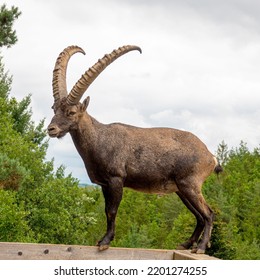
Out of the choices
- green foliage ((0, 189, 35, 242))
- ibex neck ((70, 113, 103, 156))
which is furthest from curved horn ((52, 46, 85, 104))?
green foliage ((0, 189, 35, 242))

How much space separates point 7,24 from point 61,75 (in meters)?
13.4

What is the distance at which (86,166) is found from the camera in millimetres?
5355

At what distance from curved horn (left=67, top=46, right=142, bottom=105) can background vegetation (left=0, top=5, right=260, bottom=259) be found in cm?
166

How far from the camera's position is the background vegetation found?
56.1 feet

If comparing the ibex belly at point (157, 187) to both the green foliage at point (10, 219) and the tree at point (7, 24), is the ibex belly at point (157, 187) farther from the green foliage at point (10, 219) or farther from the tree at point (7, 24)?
the tree at point (7, 24)

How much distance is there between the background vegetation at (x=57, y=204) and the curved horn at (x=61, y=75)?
1.75m

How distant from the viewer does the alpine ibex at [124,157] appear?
519 cm

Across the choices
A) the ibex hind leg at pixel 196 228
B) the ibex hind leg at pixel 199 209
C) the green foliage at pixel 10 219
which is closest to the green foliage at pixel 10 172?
the green foliage at pixel 10 219

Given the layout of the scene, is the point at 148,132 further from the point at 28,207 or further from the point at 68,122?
the point at 28,207

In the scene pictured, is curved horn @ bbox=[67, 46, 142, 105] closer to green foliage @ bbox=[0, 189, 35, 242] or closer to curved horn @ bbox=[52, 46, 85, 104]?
curved horn @ bbox=[52, 46, 85, 104]

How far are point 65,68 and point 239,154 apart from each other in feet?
184

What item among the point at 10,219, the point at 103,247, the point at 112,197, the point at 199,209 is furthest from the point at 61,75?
the point at 10,219

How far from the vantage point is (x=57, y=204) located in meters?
21.4

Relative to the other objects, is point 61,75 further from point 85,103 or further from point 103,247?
point 103,247
